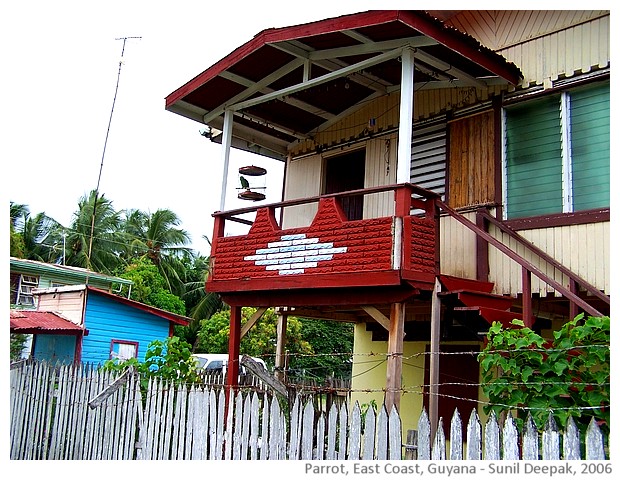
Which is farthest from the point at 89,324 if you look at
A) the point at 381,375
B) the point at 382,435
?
the point at 382,435

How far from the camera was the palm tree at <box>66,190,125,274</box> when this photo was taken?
35688 millimetres

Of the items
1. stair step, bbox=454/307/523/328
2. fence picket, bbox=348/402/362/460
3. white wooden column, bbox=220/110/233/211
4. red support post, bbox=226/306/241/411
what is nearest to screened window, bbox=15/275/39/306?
white wooden column, bbox=220/110/233/211

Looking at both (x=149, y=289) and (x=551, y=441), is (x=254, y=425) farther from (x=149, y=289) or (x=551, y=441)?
(x=149, y=289)

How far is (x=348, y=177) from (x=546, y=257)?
5.06 metres

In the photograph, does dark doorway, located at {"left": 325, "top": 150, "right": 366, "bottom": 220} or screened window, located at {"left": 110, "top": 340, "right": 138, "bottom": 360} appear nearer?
dark doorway, located at {"left": 325, "top": 150, "right": 366, "bottom": 220}

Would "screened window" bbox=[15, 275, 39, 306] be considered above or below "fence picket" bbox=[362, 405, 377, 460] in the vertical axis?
above

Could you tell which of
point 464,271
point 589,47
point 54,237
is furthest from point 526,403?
point 54,237

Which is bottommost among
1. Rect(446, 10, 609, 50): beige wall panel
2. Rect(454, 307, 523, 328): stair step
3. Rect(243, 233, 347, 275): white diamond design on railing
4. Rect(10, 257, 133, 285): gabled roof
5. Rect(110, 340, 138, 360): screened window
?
Rect(110, 340, 138, 360): screened window

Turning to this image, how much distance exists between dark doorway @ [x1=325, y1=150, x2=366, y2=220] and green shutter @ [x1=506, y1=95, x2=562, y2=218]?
10.7ft

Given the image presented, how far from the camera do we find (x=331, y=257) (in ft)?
29.0

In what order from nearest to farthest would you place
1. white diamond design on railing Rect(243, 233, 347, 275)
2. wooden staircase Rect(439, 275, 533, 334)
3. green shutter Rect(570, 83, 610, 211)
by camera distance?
wooden staircase Rect(439, 275, 533, 334)
green shutter Rect(570, 83, 610, 211)
white diamond design on railing Rect(243, 233, 347, 275)

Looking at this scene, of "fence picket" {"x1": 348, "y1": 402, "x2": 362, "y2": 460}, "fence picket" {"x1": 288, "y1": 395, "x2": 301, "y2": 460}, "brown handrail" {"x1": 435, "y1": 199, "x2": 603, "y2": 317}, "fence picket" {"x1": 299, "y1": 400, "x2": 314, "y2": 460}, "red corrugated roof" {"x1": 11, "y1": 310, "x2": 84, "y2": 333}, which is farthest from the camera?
"red corrugated roof" {"x1": 11, "y1": 310, "x2": 84, "y2": 333}

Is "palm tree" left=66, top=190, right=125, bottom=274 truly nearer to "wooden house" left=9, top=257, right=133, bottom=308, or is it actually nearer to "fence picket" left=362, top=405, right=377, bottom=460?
"wooden house" left=9, top=257, right=133, bottom=308
